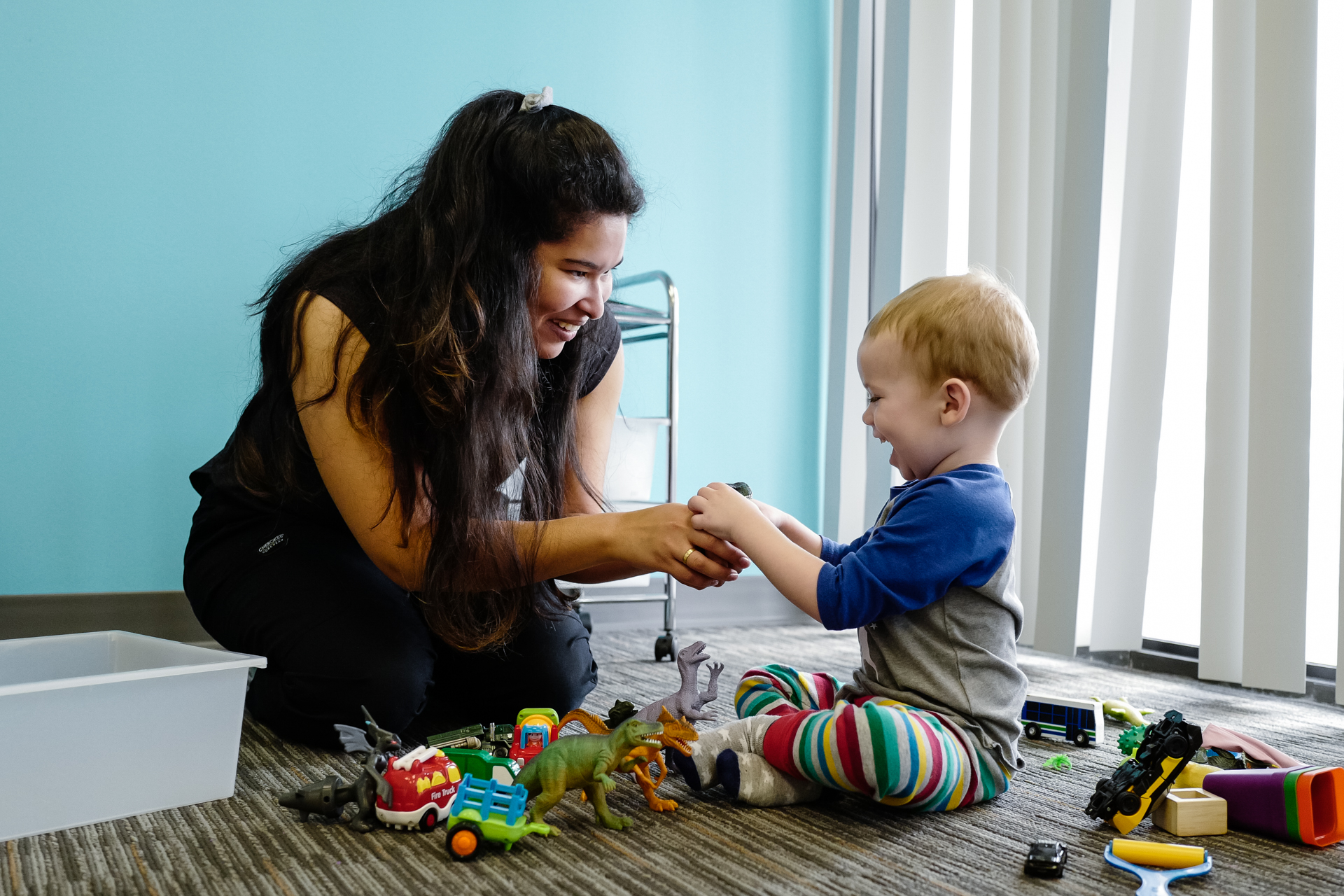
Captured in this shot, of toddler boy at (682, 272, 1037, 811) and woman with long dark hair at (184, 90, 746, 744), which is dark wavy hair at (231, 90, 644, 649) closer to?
woman with long dark hair at (184, 90, 746, 744)

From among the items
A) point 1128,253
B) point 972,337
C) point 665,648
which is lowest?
point 665,648

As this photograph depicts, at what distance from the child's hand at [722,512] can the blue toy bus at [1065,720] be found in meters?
0.48

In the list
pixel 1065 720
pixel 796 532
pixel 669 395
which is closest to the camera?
pixel 796 532

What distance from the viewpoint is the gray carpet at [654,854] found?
75 centimetres

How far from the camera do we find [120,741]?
86 centimetres

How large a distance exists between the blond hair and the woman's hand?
0.23 m

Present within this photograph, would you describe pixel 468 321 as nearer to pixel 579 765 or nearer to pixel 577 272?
pixel 577 272

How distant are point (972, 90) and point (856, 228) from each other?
0.43 metres

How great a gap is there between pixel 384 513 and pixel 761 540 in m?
0.39

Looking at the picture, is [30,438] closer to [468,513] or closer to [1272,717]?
[468,513]

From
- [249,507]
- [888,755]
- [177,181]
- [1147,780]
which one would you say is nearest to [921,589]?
[888,755]

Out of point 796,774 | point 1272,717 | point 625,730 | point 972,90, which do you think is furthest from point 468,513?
point 972,90

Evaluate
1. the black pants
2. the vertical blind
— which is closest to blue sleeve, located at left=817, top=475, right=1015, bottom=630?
the black pants

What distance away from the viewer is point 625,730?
0.85 meters
